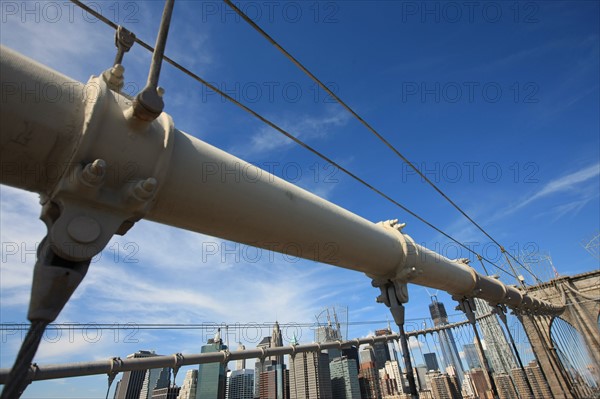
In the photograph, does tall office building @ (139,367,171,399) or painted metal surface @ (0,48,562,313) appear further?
tall office building @ (139,367,171,399)

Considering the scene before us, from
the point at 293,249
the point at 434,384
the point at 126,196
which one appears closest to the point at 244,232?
the point at 293,249

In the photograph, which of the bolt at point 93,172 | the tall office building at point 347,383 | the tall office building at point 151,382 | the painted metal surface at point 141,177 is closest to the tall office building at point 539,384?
the painted metal surface at point 141,177

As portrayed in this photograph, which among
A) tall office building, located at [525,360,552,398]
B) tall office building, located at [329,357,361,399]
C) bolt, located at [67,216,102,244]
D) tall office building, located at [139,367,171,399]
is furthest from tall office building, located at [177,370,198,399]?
tall office building, located at [329,357,361,399]

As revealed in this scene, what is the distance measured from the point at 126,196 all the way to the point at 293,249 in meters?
2.06

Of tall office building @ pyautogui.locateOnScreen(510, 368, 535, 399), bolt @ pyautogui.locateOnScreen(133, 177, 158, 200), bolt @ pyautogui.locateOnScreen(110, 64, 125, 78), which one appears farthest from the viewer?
tall office building @ pyautogui.locateOnScreen(510, 368, 535, 399)

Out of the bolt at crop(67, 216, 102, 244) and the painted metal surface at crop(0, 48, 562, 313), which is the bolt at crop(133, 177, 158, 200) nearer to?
the painted metal surface at crop(0, 48, 562, 313)

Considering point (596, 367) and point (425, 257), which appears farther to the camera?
point (596, 367)

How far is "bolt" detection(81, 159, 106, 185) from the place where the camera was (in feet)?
6.88

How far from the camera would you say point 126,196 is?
2.36 meters

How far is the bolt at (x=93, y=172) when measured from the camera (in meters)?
2.10

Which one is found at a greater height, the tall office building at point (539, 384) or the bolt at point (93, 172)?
the bolt at point (93, 172)

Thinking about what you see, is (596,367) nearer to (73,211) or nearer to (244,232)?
(244,232)

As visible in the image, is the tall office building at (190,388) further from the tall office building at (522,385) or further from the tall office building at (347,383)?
the tall office building at (347,383)

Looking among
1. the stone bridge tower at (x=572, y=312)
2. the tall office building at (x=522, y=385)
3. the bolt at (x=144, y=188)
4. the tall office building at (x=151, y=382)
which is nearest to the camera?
the bolt at (x=144, y=188)
